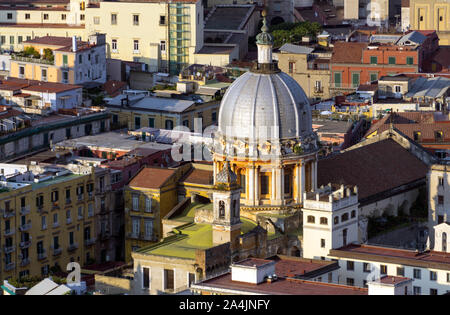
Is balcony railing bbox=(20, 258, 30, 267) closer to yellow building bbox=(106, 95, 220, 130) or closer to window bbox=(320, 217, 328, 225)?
window bbox=(320, 217, 328, 225)

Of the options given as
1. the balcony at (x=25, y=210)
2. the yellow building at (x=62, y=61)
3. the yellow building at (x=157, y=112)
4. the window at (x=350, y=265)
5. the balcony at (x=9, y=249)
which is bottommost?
the window at (x=350, y=265)

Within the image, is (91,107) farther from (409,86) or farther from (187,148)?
(409,86)

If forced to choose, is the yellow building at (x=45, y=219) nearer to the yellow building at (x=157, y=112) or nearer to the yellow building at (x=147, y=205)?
the yellow building at (x=147, y=205)

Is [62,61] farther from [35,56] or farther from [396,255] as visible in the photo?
[396,255]

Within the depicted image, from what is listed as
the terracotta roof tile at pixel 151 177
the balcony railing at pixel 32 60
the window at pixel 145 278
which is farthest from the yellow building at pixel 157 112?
the window at pixel 145 278

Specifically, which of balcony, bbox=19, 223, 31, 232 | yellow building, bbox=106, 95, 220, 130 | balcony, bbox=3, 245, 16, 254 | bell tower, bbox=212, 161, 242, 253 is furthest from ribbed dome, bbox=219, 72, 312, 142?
yellow building, bbox=106, 95, 220, 130

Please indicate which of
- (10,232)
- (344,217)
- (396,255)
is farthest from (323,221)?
(10,232)
